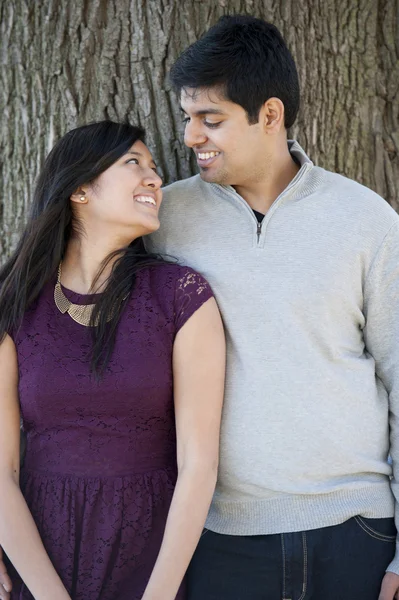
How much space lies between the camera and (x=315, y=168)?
2.75m

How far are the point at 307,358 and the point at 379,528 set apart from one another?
569 millimetres

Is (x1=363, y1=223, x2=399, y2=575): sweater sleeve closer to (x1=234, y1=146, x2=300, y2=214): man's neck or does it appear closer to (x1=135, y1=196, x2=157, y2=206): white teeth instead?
(x1=234, y1=146, x2=300, y2=214): man's neck

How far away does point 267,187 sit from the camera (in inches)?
108

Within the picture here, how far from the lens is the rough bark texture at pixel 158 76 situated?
303 cm

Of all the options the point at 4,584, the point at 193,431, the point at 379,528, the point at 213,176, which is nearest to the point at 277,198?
the point at 213,176

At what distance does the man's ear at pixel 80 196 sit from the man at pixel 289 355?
34 centimetres

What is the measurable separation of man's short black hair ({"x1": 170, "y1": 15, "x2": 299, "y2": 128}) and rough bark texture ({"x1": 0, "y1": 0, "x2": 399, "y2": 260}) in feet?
0.90

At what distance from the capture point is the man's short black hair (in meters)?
2.66

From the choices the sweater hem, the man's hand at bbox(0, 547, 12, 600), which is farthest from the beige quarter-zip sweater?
the man's hand at bbox(0, 547, 12, 600)

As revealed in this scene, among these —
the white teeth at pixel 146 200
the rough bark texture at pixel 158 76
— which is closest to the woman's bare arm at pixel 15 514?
the white teeth at pixel 146 200

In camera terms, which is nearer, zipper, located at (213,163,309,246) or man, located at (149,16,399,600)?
man, located at (149,16,399,600)

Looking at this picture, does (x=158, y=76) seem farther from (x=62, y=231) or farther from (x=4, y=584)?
(x=4, y=584)

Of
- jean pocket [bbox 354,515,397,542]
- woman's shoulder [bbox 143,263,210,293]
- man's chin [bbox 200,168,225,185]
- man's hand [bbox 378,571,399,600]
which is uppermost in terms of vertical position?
man's chin [bbox 200,168,225,185]

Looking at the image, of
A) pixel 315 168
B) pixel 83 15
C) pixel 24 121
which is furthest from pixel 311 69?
pixel 24 121
